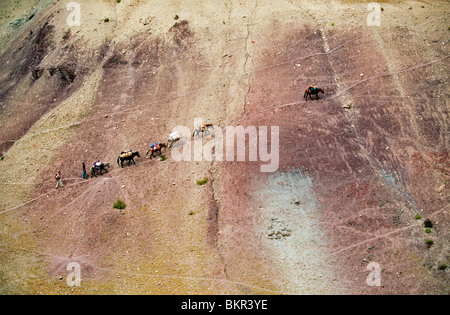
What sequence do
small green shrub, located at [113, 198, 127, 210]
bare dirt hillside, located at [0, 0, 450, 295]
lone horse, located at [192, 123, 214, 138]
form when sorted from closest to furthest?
1. bare dirt hillside, located at [0, 0, 450, 295]
2. small green shrub, located at [113, 198, 127, 210]
3. lone horse, located at [192, 123, 214, 138]

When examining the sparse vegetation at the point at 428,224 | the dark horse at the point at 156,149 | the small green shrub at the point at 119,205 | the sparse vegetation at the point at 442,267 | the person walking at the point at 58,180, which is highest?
the dark horse at the point at 156,149

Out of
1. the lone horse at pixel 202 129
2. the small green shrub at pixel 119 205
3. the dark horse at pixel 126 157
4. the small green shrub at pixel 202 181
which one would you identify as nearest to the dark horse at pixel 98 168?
the dark horse at pixel 126 157

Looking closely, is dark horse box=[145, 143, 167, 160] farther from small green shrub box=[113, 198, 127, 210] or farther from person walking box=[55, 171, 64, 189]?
person walking box=[55, 171, 64, 189]

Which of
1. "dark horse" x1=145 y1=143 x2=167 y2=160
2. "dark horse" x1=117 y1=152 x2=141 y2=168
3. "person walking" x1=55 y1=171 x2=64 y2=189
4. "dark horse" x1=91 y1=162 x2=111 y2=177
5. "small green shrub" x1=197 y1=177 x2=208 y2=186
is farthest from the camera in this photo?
"dark horse" x1=145 y1=143 x2=167 y2=160

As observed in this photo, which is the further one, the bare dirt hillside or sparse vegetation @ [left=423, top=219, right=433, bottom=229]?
sparse vegetation @ [left=423, top=219, right=433, bottom=229]

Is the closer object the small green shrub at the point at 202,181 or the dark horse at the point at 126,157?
the small green shrub at the point at 202,181

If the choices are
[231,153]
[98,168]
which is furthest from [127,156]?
[231,153]

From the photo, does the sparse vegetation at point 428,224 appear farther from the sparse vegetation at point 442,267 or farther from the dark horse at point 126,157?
the dark horse at point 126,157

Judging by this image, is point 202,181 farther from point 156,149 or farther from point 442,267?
point 442,267

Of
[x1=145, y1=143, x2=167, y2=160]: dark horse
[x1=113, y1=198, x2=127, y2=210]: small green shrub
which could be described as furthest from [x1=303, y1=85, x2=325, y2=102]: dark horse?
[x1=113, y1=198, x2=127, y2=210]: small green shrub

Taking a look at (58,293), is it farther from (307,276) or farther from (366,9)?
(366,9)
